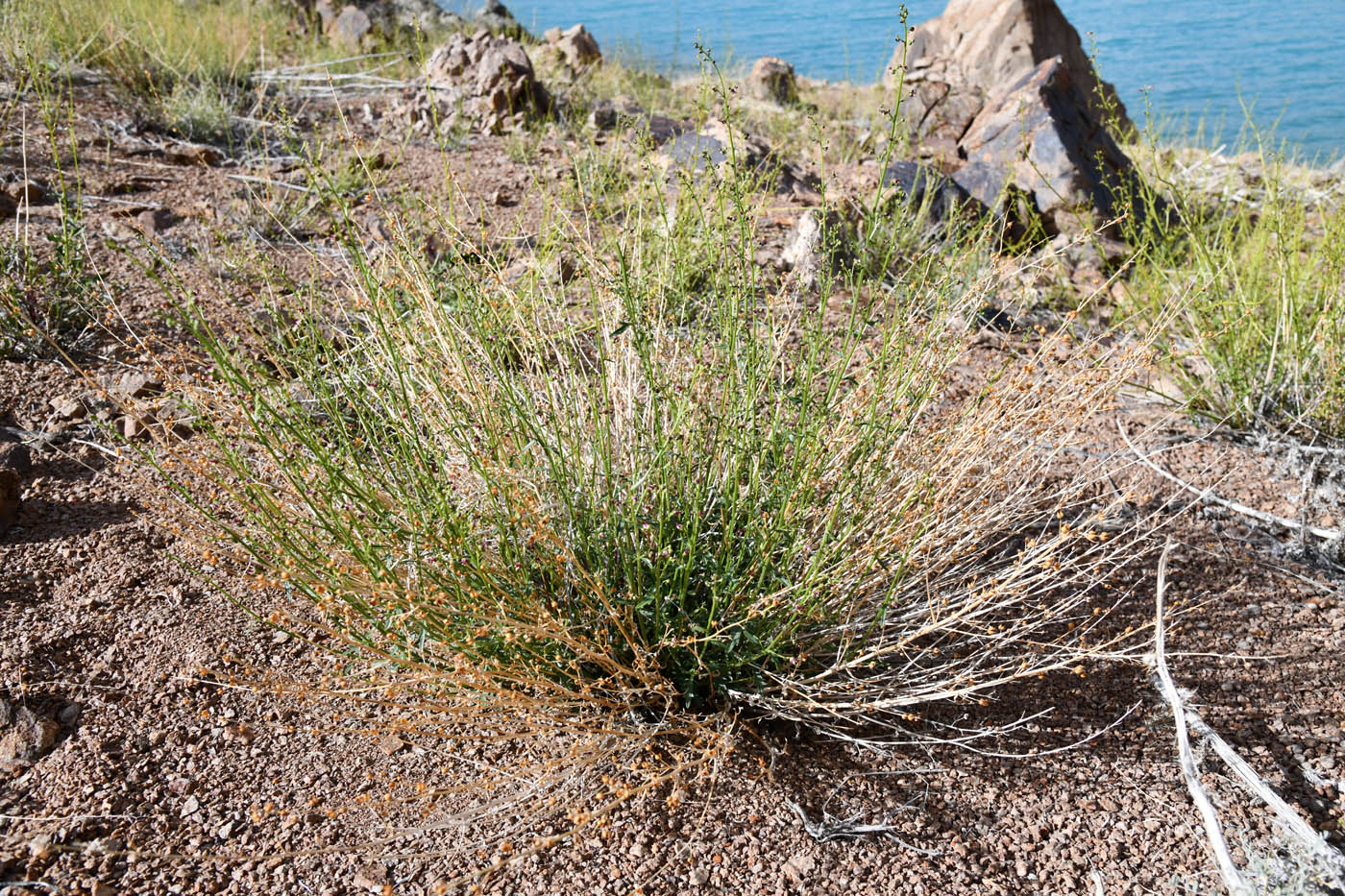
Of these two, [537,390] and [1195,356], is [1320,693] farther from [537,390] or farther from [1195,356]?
[537,390]

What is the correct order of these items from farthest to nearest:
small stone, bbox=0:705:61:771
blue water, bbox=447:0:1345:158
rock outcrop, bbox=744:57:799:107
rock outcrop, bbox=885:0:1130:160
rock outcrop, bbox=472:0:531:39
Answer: blue water, bbox=447:0:1345:158, rock outcrop, bbox=472:0:531:39, rock outcrop, bbox=744:57:799:107, rock outcrop, bbox=885:0:1130:160, small stone, bbox=0:705:61:771

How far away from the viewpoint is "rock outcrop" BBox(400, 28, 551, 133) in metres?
5.44

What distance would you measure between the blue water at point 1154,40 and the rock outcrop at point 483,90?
348 centimetres

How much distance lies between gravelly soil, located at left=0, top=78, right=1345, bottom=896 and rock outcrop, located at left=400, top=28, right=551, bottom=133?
11.4 feet

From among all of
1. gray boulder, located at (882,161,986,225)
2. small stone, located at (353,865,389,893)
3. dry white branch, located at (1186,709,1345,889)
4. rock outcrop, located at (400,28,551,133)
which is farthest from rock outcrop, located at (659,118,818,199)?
small stone, located at (353,865,389,893)

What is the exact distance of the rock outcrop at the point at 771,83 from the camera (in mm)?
8086

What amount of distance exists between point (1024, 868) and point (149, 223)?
380 centimetres

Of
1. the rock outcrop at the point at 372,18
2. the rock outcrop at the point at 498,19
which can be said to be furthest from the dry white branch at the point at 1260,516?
the rock outcrop at the point at 498,19

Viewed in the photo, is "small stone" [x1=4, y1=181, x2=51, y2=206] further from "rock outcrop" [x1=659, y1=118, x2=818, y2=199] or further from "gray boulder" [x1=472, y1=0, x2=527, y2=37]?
→ "gray boulder" [x1=472, y1=0, x2=527, y2=37]

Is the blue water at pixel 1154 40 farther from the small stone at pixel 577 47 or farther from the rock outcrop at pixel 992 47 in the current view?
the rock outcrop at pixel 992 47

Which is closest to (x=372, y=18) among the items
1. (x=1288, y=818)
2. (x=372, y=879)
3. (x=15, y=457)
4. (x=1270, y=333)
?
(x=15, y=457)

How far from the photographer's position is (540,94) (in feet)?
18.7

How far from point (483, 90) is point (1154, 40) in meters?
14.1

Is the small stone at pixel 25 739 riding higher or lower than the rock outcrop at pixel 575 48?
lower
